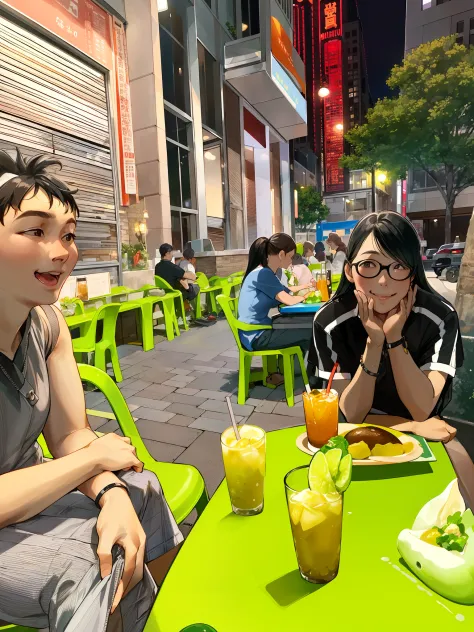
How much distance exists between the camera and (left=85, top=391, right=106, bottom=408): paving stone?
4242 mm

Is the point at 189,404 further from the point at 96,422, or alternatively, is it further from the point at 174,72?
the point at 174,72

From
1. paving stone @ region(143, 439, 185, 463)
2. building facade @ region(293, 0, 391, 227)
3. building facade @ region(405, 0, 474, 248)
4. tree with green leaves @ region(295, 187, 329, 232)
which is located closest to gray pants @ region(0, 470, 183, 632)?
paving stone @ region(143, 439, 185, 463)

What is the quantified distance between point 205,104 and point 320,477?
13.9 meters

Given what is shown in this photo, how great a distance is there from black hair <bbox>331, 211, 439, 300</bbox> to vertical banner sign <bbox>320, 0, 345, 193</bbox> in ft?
186

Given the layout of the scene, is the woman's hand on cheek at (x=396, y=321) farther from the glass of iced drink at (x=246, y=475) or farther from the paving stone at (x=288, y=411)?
the paving stone at (x=288, y=411)

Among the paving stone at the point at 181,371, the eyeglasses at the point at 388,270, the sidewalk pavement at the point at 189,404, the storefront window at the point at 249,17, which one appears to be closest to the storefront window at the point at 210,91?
the storefront window at the point at 249,17

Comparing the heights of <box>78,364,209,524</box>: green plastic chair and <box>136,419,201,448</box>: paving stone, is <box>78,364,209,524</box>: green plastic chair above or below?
above

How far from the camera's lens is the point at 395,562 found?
2.69ft

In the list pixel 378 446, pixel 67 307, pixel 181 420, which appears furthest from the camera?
pixel 67 307

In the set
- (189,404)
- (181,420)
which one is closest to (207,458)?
(181,420)

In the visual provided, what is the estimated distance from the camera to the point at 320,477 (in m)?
0.87

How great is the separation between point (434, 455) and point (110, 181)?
765 cm

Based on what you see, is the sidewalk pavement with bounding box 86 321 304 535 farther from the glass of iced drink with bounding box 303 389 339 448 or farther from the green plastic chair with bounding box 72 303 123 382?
the glass of iced drink with bounding box 303 389 339 448

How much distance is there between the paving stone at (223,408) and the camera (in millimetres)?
3902
